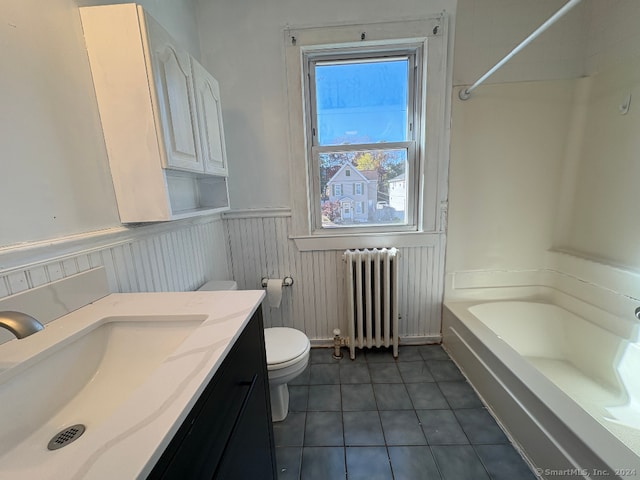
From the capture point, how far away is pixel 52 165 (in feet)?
2.64

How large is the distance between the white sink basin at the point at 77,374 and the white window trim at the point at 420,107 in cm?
120

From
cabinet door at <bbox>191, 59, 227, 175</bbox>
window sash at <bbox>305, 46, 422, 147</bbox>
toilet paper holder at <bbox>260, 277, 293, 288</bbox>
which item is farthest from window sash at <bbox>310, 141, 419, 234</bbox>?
cabinet door at <bbox>191, 59, 227, 175</bbox>

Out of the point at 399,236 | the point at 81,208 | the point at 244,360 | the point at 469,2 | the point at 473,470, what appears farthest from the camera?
the point at 399,236

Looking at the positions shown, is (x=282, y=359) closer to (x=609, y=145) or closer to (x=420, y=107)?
(x=420, y=107)

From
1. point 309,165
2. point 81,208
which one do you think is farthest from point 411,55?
point 81,208

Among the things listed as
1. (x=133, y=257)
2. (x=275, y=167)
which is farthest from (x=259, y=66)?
(x=133, y=257)

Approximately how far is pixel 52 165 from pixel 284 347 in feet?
3.79

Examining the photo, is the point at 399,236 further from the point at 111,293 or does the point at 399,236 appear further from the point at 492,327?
the point at 111,293

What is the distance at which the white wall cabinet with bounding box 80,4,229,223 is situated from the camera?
2.95 ft

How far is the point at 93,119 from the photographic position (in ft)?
3.06

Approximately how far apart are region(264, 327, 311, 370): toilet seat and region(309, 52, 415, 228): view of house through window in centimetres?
87

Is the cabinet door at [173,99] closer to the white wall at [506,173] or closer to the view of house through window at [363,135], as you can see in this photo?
the view of house through window at [363,135]

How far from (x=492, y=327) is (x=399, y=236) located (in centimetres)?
89

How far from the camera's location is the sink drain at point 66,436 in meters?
0.53
